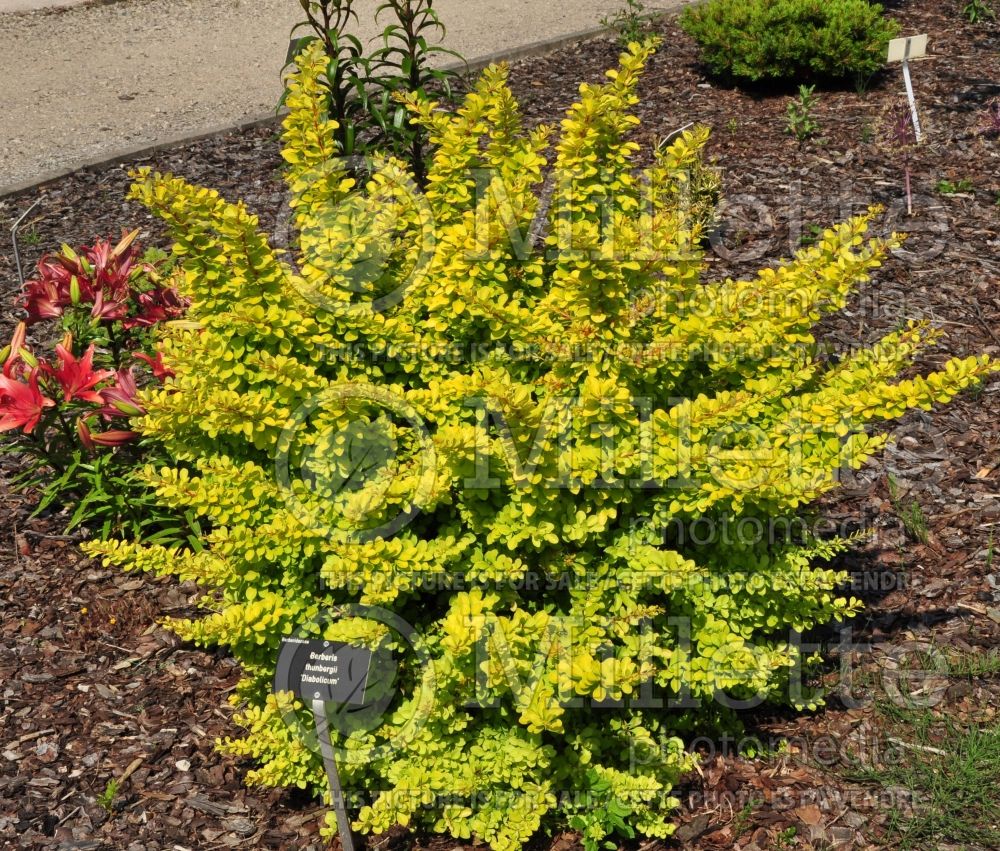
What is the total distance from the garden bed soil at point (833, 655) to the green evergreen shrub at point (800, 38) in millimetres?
697

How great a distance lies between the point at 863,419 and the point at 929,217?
3.11m

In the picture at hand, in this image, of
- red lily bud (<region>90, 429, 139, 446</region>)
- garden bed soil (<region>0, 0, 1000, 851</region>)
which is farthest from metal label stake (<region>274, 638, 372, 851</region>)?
red lily bud (<region>90, 429, 139, 446</region>)

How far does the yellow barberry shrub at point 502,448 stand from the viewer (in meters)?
2.53

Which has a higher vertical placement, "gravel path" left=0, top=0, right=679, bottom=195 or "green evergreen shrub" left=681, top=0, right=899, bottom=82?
"gravel path" left=0, top=0, right=679, bottom=195

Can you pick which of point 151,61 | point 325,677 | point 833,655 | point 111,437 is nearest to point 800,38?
point 833,655

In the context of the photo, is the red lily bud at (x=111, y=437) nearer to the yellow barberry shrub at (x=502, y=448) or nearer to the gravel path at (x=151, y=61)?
the yellow barberry shrub at (x=502, y=448)

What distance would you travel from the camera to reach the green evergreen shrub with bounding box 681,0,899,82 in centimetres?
623

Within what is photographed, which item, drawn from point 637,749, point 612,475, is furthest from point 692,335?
point 637,749

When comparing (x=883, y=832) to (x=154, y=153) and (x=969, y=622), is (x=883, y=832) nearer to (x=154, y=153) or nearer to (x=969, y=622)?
(x=969, y=622)

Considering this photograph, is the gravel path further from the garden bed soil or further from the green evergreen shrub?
the green evergreen shrub

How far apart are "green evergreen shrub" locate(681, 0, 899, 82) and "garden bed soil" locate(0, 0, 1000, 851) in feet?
2.29

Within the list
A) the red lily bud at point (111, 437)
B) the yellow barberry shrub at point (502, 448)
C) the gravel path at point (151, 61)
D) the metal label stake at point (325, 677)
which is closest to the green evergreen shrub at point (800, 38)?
the gravel path at point (151, 61)

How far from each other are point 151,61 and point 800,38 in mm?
5453

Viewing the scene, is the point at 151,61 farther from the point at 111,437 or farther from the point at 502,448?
the point at 502,448
